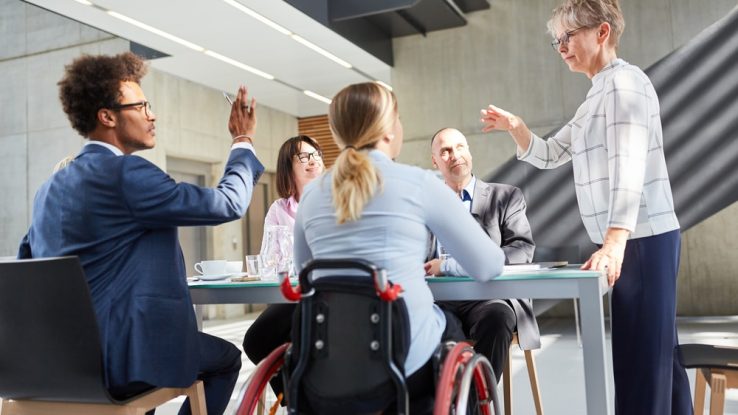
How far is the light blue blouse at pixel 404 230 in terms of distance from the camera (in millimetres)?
1434

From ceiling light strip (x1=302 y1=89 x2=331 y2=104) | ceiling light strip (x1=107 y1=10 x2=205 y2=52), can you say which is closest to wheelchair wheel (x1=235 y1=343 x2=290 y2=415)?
ceiling light strip (x1=107 y1=10 x2=205 y2=52)

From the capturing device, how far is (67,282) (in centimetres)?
152

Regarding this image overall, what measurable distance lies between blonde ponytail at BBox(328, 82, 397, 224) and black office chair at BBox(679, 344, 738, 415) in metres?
1.05

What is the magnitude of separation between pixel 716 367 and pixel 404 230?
967mm

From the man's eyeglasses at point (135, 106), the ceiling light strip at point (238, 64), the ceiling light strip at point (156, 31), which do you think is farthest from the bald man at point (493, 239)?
the ceiling light strip at point (238, 64)

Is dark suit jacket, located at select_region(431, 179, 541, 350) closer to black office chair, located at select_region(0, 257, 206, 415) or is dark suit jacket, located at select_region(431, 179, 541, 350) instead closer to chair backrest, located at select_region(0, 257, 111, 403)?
black office chair, located at select_region(0, 257, 206, 415)

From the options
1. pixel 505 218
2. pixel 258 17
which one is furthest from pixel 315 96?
pixel 505 218

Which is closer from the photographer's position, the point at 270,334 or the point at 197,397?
the point at 197,397

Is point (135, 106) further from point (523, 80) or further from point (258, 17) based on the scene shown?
point (523, 80)

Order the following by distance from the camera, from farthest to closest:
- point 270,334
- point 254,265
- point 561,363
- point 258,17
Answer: point 258,17, point 561,363, point 270,334, point 254,265

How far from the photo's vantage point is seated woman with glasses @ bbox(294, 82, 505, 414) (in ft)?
4.70

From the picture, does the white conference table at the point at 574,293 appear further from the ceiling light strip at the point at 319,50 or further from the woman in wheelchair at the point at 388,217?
the ceiling light strip at the point at 319,50

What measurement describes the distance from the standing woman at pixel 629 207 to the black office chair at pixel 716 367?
0.24 feet

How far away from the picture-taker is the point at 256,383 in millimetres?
1517
